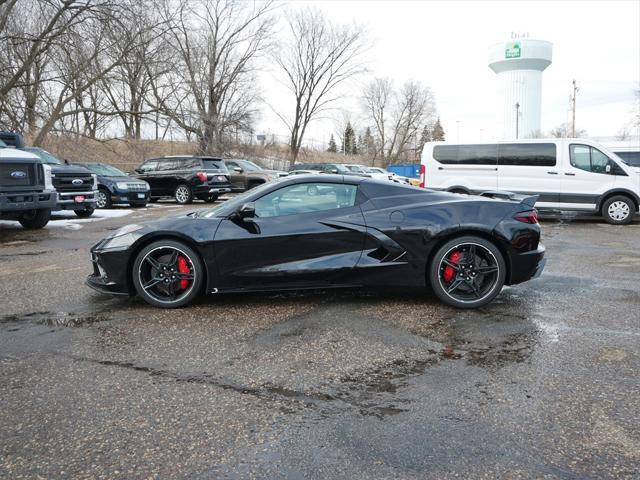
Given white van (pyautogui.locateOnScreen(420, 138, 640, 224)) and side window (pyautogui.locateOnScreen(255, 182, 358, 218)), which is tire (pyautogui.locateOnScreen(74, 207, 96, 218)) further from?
side window (pyautogui.locateOnScreen(255, 182, 358, 218))

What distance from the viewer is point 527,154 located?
13.0 m

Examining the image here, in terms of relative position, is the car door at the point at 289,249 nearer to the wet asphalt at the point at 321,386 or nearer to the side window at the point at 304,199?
the side window at the point at 304,199

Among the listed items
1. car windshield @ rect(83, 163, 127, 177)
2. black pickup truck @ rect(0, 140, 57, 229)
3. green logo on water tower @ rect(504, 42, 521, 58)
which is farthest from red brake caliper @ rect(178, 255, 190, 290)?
green logo on water tower @ rect(504, 42, 521, 58)

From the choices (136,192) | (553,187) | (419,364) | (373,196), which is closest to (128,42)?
(136,192)

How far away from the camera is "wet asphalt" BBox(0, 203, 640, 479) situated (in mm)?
2463

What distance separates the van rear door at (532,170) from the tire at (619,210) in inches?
45.7

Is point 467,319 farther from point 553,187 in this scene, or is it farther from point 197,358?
point 553,187

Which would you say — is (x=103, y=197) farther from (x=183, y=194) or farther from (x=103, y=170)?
(x=183, y=194)

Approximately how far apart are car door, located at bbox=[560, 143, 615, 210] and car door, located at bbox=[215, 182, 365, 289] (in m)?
9.53

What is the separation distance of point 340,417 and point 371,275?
7.38 feet

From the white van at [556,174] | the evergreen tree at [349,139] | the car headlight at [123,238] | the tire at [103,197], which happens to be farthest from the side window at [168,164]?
the evergreen tree at [349,139]

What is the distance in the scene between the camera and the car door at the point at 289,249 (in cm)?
492

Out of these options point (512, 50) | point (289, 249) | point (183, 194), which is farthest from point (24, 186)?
point (512, 50)

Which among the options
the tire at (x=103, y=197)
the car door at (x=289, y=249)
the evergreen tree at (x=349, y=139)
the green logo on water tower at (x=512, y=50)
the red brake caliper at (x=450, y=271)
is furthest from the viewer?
the green logo on water tower at (x=512, y=50)
